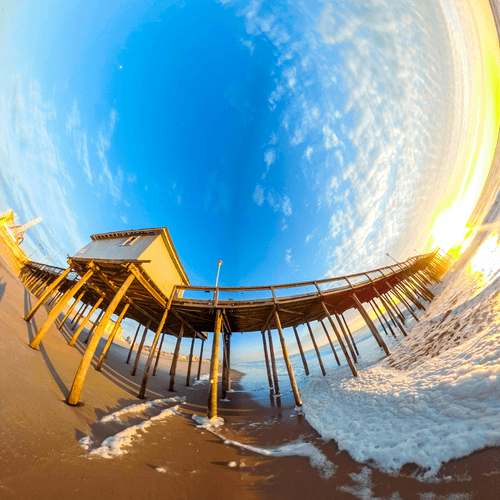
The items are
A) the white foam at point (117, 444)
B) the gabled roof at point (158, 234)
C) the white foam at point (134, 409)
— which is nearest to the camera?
the white foam at point (117, 444)

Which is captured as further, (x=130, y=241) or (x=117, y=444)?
(x=130, y=241)

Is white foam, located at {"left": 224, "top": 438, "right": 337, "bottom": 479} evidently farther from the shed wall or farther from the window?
the window

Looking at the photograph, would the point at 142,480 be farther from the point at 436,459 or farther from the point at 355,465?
the point at 436,459

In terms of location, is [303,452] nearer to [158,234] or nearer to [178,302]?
[178,302]

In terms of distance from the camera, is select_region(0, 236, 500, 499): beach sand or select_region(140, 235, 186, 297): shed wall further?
select_region(140, 235, 186, 297): shed wall

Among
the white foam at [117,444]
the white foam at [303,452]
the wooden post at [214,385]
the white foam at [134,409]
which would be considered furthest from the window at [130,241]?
the white foam at [303,452]

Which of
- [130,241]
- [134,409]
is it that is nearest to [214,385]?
[134,409]

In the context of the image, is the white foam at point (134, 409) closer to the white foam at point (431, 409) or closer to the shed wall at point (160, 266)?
the shed wall at point (160, 266)

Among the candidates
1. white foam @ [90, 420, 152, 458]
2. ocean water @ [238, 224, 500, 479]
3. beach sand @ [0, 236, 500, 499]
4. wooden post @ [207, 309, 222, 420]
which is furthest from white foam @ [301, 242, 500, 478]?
white foam @ [90, 420, 152, 458]
